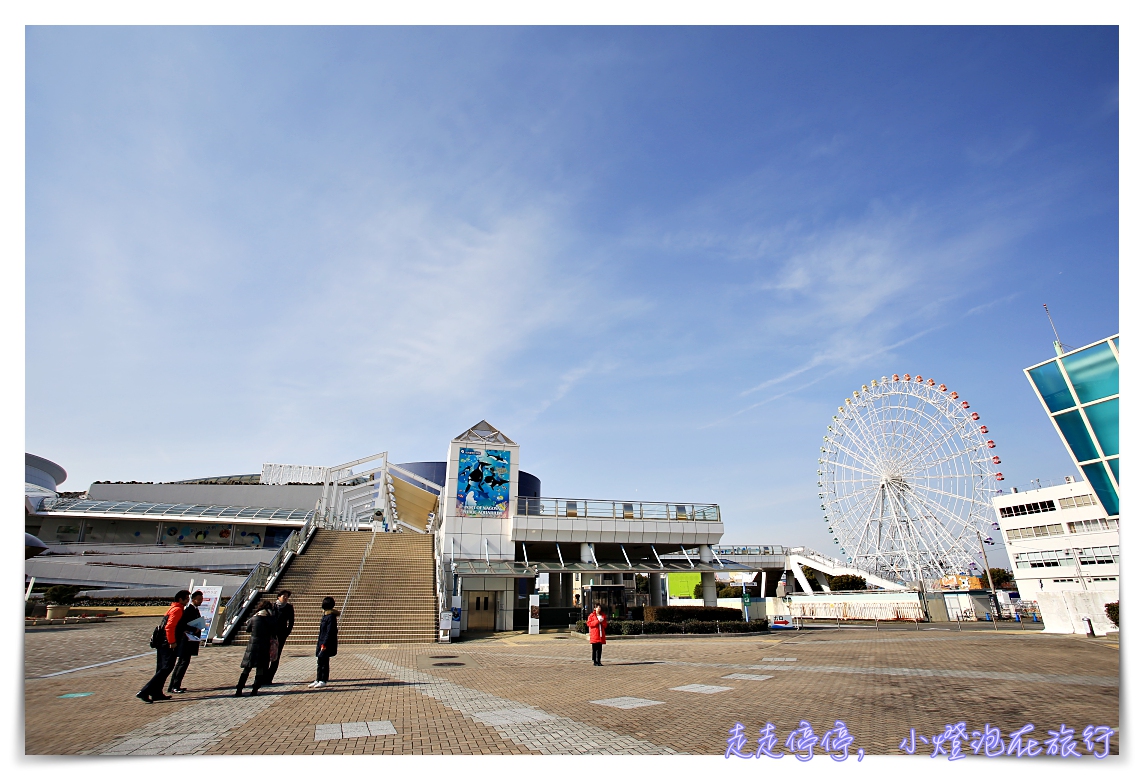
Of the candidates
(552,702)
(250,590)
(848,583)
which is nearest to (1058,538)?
(848,583)

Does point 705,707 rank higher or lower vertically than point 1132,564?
lower

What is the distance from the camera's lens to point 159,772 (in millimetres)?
5285

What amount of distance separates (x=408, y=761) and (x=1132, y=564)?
7.49 meters

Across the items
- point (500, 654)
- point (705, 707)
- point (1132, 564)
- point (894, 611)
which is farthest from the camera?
point (894, 611)

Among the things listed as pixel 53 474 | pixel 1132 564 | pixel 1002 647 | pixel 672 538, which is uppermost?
pixel 53 474

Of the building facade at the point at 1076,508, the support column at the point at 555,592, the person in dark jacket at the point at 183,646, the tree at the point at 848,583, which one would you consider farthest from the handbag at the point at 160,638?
the tree at the point at 848,583

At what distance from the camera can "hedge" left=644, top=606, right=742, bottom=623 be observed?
2517 cm

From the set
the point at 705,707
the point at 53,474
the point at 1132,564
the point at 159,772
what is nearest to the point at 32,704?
the point at 159,772

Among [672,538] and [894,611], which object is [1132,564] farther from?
[894,611]

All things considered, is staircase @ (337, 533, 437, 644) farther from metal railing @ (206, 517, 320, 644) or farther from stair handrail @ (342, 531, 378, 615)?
metal railing @ (206, 517, 320, 644)

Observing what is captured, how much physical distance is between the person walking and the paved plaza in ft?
1.19

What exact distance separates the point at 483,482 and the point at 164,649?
21.4 m

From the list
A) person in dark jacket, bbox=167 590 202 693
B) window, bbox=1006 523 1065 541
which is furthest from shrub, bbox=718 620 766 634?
window, bbox=1006 523 1065 541

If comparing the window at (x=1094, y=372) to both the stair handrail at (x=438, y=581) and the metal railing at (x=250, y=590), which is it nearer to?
the stair handrail at (x=438, y=581)
